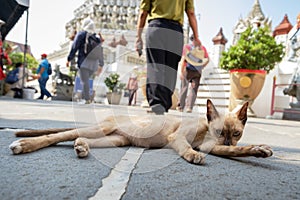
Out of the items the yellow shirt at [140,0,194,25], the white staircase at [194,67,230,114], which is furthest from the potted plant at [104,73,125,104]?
the yellow shirt at [140,0,194,25]

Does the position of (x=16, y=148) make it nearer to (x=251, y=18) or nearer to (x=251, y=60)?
(x=251, y=60)

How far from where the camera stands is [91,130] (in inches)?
59.7

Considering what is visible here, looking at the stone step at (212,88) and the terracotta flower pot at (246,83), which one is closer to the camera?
the stone step at (212,88)

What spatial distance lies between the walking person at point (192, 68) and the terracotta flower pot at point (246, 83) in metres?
1.51

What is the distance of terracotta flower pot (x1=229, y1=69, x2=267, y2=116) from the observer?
6207 mm

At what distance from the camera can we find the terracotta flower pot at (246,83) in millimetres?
6207

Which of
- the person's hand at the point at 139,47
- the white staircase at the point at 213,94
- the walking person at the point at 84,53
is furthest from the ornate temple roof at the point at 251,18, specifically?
the person's hand at the point at 139,47

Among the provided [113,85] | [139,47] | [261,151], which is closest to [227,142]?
[261,151]

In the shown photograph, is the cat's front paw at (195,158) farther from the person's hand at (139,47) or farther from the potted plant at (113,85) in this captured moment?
the potted plant at (113,85)

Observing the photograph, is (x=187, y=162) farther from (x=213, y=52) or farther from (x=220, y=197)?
(x=213, y=52)

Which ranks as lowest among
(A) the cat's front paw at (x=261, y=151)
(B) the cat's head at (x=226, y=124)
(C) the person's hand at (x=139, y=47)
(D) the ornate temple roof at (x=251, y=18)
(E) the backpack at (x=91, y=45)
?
(A) the cat's front paw at (x=261, y=151)

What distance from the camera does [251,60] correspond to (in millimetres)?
→ 6195

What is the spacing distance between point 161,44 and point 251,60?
13.4 ft

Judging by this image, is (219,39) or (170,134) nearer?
(170,134)
